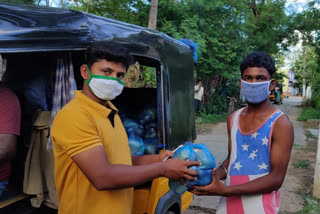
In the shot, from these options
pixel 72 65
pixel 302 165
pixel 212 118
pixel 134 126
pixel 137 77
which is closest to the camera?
pixel 72 65

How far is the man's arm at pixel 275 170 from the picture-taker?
174 cm

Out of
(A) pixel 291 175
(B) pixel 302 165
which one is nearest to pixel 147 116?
(A) pixel 291 175

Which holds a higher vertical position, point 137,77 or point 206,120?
point 137,77

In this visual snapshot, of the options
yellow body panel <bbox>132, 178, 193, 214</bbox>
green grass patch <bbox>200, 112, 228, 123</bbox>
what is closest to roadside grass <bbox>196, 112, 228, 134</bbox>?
green grass patch <bbox>200, 112, 228, 123</bbox>

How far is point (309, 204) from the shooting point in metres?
4.75

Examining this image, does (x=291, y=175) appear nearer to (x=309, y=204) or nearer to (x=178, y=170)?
(x=309, y=204)

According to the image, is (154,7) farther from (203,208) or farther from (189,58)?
(203,208)

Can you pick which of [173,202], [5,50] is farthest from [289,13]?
[5,50]

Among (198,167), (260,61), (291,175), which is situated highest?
(260,61)

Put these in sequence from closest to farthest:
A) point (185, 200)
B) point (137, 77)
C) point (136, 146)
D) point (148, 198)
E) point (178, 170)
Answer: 1. point (178, 170)
2. point (148, 198)
3. point (136, 146)
4. point (185, 200)
5. point (137, 77)

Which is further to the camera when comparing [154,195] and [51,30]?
[154,195]

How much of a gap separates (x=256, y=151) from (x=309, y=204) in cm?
367

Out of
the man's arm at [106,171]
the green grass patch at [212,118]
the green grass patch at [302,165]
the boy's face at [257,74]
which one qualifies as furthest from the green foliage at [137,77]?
the man's arm at [106,171]

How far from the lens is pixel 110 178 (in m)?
1.46
